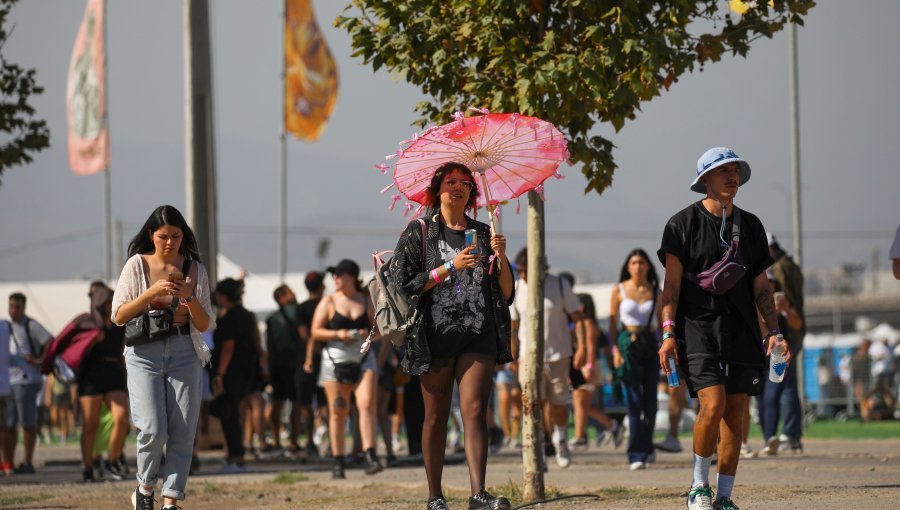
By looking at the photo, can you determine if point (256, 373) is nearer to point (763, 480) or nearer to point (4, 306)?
point (763, 480)

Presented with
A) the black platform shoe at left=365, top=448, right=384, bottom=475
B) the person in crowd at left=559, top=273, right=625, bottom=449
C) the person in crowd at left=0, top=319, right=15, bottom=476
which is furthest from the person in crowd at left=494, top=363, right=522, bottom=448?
the person in crowd at left=0, top=319, right=15, bottom=476

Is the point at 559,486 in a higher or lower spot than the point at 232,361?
lower

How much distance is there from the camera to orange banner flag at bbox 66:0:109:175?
88.2 feet

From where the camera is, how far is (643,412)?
47.1 ft

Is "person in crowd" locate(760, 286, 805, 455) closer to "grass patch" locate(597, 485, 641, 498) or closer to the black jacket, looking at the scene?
"grass patch" locate(597, 485, 641, 498)

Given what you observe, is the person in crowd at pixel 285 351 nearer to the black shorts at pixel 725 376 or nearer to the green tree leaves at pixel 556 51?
the green tree leaves at pixel 556 51

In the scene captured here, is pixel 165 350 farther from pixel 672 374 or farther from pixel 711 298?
pixel 711 298

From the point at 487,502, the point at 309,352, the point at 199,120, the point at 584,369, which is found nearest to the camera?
the point at 487,502

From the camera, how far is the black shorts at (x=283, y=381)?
19.0 meters

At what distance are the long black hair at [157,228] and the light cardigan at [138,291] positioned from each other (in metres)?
0.12

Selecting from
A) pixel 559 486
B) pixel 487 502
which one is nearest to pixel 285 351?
pixel 559 486

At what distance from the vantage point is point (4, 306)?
4309 cm

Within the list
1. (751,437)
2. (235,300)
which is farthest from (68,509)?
(751,437)

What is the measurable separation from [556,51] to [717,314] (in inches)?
97.1
